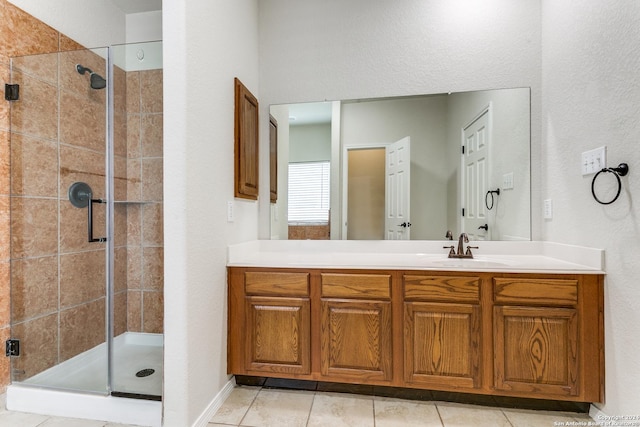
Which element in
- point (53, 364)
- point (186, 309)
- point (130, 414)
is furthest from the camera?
point (53, 364)

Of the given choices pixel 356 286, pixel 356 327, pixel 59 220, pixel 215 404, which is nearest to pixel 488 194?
pixel 356 286

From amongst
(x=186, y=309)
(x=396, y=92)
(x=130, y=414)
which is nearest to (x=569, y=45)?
(x=396, y=92)

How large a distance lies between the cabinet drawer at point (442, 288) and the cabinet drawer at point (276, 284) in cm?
61

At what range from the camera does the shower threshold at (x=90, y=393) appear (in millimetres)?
1593

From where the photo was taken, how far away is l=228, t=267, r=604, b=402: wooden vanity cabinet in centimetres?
161

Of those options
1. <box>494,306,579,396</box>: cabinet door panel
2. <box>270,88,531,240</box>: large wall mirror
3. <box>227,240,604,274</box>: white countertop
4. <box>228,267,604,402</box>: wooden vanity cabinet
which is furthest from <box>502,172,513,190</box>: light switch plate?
<box>494,306,579,396</box>: cabinet door panel

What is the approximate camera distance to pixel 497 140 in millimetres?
2180

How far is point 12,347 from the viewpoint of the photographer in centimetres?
175

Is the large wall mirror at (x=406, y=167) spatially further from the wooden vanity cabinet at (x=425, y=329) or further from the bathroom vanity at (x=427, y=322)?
the wooden vanity cabinet at (x=425, y=329)

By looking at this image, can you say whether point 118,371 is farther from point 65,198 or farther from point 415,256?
point 415,256

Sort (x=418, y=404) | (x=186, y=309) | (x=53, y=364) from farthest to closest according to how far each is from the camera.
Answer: (x=53, y=364) → (x=418, y=404) → (x=186, y=309)

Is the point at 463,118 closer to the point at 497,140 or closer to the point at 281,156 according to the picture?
the point at 497,140

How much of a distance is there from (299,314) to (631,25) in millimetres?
2147

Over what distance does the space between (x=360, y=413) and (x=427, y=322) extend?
62cm
